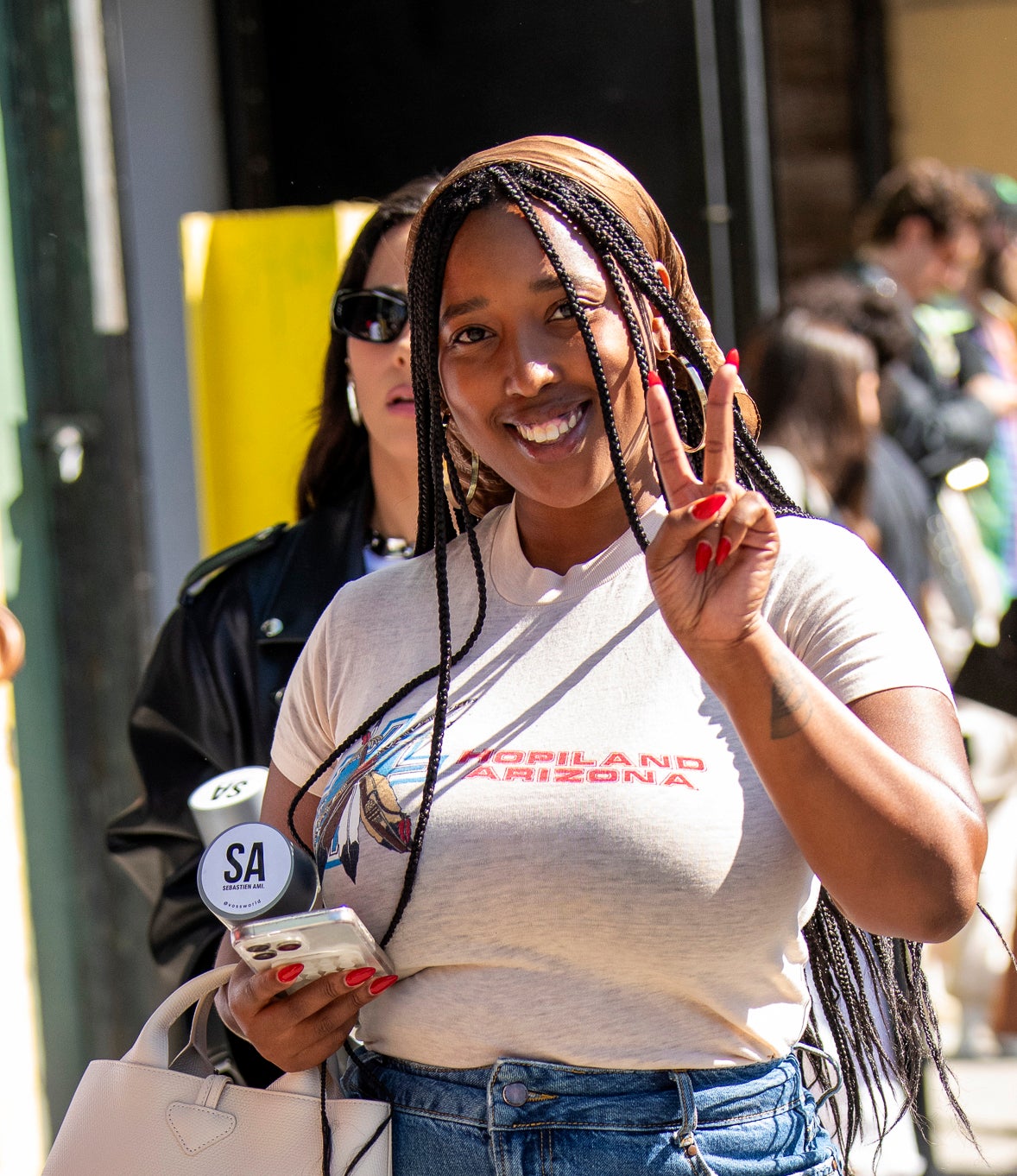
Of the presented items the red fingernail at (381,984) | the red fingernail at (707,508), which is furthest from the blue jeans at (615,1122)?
the red fingernail at (707,508)

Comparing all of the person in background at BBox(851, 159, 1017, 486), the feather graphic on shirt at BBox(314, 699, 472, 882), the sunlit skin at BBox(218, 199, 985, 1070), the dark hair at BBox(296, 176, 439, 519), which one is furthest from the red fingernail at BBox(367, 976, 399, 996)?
the person in background at BBox(851, 159, 1017, 486)

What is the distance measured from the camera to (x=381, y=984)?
5.38 ft

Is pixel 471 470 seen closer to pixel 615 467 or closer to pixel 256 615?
pixel 615 467

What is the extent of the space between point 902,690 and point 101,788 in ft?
8.89

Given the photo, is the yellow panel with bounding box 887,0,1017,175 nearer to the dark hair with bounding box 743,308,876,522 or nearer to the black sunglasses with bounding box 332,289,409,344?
the dark hair with bounding box 743,308,876,522

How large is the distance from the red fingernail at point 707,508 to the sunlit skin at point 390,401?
3.59 ft

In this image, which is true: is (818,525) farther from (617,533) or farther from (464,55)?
(464,55)

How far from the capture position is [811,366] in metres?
4.15

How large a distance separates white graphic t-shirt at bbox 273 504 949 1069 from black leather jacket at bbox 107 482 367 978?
0.79m

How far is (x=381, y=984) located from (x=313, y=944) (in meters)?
0.10

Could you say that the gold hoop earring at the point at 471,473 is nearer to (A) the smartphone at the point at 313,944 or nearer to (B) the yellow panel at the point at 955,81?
(A) the smartphone at the point at 313,944

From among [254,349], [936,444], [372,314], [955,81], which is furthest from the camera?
[955,81]

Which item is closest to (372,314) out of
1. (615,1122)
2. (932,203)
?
(615,1122)

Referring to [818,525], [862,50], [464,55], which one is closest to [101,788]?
[464,55]
